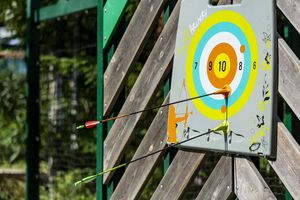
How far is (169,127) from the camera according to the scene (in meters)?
3.62

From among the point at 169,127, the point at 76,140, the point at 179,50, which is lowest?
the point at 76,140

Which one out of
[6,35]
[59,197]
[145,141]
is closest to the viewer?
[145,141]

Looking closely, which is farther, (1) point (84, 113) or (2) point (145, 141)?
(1) point (84, 113)

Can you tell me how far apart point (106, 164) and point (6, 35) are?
436 centimetres

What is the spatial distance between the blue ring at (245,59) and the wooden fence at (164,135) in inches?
6.0

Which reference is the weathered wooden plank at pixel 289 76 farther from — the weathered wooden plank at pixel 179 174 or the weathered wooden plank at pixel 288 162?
the weathered wooden plank at pixel 179 174

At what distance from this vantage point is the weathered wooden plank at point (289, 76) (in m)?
2.93

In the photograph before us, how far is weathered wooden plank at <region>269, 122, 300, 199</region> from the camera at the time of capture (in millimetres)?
2912

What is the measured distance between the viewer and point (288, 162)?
2.95 m

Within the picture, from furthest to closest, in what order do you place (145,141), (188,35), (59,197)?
(59,197) < (145,141) < (188,35)

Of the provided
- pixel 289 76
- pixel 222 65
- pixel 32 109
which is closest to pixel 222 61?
pixel 222 65

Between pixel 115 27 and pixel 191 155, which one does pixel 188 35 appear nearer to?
pixel 191 155

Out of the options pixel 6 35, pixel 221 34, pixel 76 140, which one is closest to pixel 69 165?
pixel 76 140

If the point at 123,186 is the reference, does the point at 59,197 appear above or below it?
below
